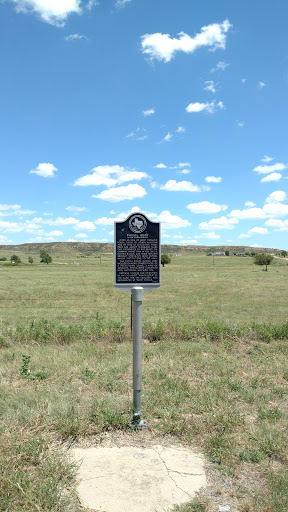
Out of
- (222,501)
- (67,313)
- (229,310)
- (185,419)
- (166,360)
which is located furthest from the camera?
(229,310)

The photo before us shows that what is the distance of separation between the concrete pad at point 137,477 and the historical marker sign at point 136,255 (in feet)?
6.77

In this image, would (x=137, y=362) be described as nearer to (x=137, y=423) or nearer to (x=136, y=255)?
(x=137, y=423)

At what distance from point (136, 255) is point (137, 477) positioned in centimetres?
270

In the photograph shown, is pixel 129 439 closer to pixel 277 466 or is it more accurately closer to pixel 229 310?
pixel 277 466

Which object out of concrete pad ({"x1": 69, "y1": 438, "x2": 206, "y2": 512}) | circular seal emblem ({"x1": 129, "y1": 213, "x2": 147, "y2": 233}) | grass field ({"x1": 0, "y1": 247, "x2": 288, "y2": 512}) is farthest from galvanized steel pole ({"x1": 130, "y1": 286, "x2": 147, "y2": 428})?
circular seal emblem ({"x1": 129, "y1": 213, "x2": 147, "y2": 233})

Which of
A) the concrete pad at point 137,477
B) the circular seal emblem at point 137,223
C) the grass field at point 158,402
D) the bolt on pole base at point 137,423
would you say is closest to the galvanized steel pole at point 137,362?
the bolt on pole base at point 137,423

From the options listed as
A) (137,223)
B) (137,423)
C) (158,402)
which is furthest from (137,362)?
(137,223)

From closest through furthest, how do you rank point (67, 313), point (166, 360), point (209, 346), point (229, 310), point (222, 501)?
point (222, 501)
point (166, 360)
point (209, 346)
point (67, 313)
point (229, 310)

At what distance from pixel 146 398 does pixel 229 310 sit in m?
14.0

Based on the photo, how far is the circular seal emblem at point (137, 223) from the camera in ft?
16.9

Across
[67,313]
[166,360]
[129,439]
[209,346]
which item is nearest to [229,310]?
[67,313]

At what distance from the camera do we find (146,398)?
5.45 m

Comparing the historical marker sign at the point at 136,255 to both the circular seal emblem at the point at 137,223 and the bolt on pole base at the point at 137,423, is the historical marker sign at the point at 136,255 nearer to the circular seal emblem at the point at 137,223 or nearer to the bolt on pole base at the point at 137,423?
the circular seal emblem at the point at 137,223

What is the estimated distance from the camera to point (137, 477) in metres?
3.70
